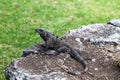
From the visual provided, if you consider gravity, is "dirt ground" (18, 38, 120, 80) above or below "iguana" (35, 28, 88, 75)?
below

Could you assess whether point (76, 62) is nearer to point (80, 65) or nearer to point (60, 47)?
point (80, 65)

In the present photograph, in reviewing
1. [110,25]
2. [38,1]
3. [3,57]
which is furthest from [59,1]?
[110,25]

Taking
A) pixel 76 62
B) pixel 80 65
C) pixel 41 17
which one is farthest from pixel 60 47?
pixel 41 17

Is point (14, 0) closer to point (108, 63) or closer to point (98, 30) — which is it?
point (98, 30)

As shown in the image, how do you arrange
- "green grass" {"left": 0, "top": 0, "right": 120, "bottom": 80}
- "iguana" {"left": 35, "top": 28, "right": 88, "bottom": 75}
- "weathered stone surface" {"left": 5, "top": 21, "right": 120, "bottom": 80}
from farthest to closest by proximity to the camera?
"green grass" {"left": 0, "top": 0, "right": 120, "bottom": 80}, "iguana" {"left": 35, "top": 28, "right": 88, "bottom": 75}, "weathered stone surface" {"left": 5, "top": 21, "right": 120, "bottom": 80}

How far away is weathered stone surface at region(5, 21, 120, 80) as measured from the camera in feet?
21.6

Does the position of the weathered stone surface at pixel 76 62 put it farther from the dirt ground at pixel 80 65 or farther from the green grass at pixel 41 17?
the green grass at pixel 41 17

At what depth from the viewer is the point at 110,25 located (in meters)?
9.04

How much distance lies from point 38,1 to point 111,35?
22.6ft

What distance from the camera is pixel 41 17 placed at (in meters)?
13.5

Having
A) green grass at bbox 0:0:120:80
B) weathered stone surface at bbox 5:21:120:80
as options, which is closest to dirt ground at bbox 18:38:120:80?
weathered stone surface at bbox 5:21:120:80

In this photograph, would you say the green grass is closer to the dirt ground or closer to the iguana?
the iguana

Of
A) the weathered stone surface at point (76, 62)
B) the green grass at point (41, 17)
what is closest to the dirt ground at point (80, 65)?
the weathered stone surface at point (76, 62)

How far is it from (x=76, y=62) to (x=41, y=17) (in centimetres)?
660
